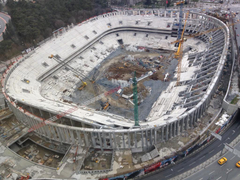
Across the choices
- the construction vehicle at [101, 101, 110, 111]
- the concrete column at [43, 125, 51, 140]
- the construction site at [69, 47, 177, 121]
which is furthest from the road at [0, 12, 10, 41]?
the concrete column at [43, 125, 51, 140]

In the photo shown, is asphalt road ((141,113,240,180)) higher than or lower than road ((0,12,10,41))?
lower

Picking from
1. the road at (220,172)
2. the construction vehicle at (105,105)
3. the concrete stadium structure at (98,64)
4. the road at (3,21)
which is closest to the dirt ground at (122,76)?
the construction vehicle at (105,105)

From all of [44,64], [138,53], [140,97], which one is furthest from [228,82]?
[44,64]

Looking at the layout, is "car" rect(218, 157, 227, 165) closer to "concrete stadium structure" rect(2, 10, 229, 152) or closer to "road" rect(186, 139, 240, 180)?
"road" rect(186, 139, 240, 180)

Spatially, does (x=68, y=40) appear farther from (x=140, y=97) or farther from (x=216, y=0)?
(x=216, y=0)

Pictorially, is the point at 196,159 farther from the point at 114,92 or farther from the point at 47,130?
the point at 47,130

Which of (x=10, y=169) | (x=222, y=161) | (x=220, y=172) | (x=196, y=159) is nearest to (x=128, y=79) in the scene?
(x=196, y=159)

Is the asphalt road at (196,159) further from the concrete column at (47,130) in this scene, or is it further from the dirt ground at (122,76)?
the concrete column at (47,130)
